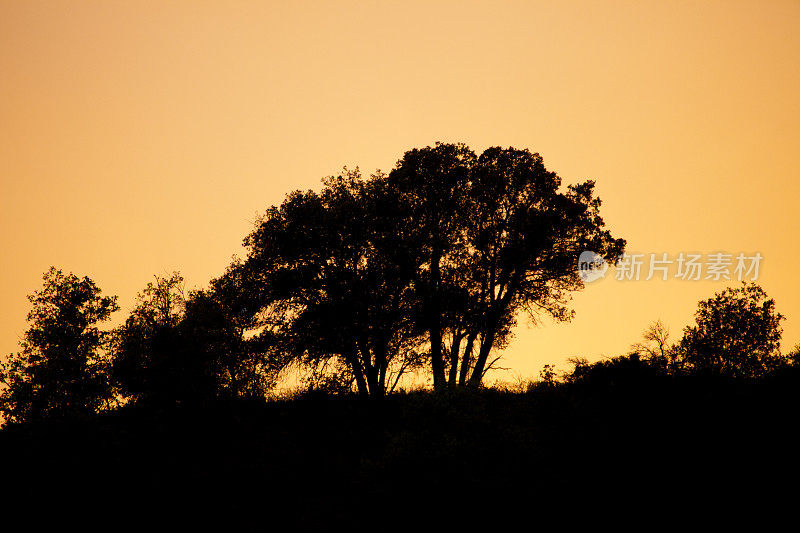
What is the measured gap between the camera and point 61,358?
157ft

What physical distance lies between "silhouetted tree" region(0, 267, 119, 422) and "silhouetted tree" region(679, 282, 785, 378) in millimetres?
45348

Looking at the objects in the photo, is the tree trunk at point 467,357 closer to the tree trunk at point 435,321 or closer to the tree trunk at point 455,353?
the tree trunk at point 455,353

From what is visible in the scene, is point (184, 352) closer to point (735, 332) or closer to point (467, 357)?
point (467, 357)

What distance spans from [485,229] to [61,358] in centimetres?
3206

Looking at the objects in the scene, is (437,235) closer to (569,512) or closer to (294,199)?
(294,199)

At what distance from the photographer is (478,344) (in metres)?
42.3

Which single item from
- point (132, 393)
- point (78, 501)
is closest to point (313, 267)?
point (132, 393)

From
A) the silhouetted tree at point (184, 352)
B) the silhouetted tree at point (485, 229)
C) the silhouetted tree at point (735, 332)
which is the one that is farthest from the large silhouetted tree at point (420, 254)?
the silhouetted tree at point (735, 332)

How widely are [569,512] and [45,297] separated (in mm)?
42533

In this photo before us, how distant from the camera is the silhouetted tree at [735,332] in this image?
52.7 meters

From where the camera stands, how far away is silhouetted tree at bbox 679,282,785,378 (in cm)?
5272

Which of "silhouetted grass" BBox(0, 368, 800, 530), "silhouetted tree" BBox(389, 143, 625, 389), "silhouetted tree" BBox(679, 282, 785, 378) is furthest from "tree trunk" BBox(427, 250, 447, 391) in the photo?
"silhouetted tree" BBox(679, 282, 785, 378)

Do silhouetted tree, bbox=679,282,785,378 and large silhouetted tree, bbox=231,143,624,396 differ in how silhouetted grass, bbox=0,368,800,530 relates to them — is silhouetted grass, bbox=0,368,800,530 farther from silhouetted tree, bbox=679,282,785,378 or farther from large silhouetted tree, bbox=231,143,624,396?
silhouetted tree, bbox=679,282,785,378

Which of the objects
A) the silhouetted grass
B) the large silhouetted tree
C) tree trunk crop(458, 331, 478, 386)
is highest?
the large silhouetted tree
